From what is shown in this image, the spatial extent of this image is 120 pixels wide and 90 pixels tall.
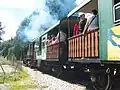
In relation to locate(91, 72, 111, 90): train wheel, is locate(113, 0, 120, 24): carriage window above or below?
above

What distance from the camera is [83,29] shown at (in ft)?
38.6

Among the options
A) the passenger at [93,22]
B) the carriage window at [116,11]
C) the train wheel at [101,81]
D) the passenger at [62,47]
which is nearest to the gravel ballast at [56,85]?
the passenger at [62,47]

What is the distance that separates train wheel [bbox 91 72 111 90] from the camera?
378 inches

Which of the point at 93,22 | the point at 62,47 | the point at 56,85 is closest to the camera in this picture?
the point at 93,22

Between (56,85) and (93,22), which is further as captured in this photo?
(56,85)

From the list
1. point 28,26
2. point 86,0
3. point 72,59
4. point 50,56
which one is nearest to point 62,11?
point 28,26

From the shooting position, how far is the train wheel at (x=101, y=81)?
9.59 meters

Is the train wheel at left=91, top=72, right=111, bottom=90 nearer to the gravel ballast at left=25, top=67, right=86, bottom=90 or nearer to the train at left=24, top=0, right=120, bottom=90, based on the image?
the train at left=24, top=0, right=120, bottom=90

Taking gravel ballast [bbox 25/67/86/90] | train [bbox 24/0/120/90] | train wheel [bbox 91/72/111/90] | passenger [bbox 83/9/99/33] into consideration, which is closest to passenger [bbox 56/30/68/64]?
gravel ballast [bbox 25/67/86/90]

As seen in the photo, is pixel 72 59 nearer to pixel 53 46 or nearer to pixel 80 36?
pixel 80 36

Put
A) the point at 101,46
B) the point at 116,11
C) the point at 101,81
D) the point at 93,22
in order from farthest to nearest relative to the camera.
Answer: the point at 93,22
the point at 101,81
the point at 101,46
the point at 116,11

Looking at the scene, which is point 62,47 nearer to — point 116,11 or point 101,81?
point 101,81

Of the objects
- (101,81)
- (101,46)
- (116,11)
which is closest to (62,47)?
(101,81)

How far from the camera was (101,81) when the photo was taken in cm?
1013
